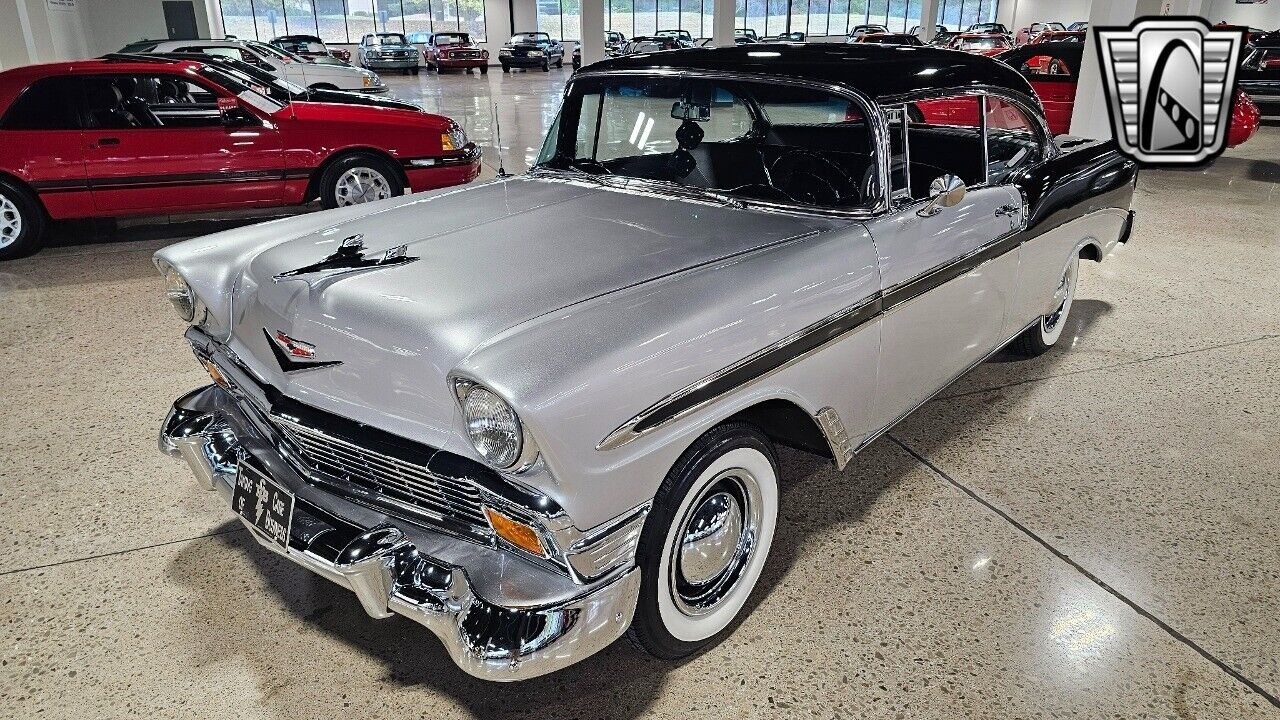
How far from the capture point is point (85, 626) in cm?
239

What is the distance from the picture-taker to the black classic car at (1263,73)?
13.0 m

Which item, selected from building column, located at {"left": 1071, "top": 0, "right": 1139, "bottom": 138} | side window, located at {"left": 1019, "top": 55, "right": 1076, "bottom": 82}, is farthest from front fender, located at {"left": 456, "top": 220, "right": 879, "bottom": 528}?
side window, located at {"left": 1019, "top": 55, "right": 1076, "bottom": 82}

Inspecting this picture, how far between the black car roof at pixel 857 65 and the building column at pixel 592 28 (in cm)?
1860

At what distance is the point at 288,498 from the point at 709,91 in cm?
201

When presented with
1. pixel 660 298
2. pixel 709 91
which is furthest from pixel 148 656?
pixel 709 91

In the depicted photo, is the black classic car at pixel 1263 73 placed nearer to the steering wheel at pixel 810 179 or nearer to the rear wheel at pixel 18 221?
the steering wheel at pixel 810 179

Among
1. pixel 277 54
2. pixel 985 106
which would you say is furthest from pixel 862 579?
pixel 277 54

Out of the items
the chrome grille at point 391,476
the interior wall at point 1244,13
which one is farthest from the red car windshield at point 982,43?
the chrome grille at point 391,476

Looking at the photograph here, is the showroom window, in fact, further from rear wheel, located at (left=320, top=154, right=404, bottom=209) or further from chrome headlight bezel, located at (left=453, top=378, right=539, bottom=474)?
chrome headlight bezel, located at (left=453, top=378, right=539, bottom=474)

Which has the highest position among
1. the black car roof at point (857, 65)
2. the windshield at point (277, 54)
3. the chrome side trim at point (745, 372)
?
the windshield at point (277, 54)

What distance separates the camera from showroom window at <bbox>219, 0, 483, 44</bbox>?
33.8 metres

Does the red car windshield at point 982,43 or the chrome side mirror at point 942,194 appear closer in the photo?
the chrome side mirror at point 942,194

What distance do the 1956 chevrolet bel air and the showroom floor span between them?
1.13 feet

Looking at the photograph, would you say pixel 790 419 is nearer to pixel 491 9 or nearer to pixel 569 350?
pixel 569 350
